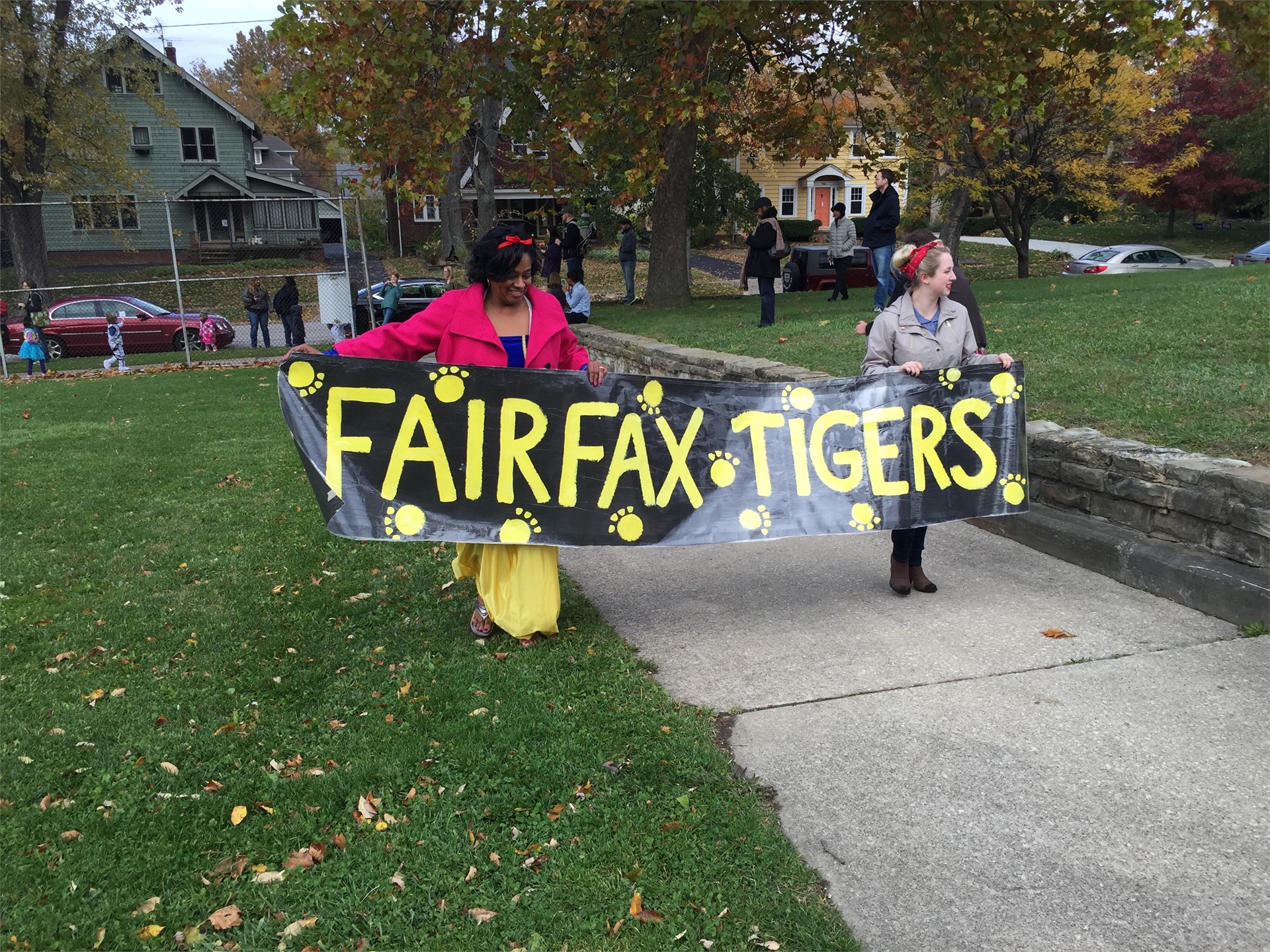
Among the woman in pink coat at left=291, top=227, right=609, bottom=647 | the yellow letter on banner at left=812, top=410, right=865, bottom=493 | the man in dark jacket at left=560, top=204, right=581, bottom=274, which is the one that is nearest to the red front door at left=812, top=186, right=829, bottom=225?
the man in dark jacket at left=560, top=204, right=581, bottom=274

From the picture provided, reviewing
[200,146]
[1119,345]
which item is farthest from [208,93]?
[1119,345]

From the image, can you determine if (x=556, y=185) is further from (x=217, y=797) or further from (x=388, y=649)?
(x=217, y=797)

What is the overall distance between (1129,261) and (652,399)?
28866 mm

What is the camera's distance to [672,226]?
20.5 meters

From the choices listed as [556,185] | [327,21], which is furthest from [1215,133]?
[327,21]

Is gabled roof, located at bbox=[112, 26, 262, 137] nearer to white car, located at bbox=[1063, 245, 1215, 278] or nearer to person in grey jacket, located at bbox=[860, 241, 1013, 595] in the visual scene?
white car, located at bbox=[1063, 245, 1215, 278]

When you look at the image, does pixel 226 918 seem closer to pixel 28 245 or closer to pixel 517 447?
pixel 517 447

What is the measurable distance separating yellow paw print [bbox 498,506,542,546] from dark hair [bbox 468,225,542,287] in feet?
3.80

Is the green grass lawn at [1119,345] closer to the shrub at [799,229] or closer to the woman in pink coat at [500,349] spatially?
the woman in pink coat at [500,349]

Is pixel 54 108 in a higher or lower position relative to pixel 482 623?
higher

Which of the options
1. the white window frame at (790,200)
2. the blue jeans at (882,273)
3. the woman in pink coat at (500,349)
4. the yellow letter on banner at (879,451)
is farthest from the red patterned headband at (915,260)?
the white window frame at (790,200)

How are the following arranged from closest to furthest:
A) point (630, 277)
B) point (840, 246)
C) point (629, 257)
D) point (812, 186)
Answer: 1. point (840, 246)
2. point (629, 257)
3. point (630, 277)
4. point (812, 186)

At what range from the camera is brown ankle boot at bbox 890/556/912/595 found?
229 inches

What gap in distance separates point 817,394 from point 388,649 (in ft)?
8.47
